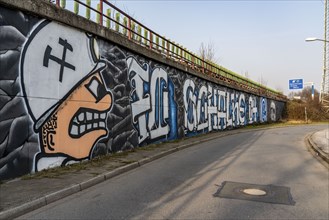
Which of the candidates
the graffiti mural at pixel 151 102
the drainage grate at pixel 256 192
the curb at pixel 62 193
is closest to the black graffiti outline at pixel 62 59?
the curb at pixel 62 193

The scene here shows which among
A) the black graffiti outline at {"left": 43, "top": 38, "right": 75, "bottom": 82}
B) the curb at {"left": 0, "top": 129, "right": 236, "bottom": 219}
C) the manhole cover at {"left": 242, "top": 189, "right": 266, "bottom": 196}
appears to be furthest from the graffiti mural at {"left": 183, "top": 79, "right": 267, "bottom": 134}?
the manhole cover at {"left": 242, "top": 189, "right": 266, "bottom": 196}

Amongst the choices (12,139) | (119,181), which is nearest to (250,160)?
(119,181)

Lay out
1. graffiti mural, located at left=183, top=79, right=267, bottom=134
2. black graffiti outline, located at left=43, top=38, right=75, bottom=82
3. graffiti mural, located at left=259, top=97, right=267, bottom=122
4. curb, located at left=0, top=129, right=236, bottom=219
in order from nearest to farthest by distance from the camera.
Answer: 1. curb, located at left=0, top=129, right=236, bottom=219
2. black graffiti outline, located at left=43, top=38, right=75, bottom=82
3. graffiti mural, located at left=183, top=79, right=267, bottom=134
4. graffiti mural, located at left=259, top=97, right=267, bottom=122

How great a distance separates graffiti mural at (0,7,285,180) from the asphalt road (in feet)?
5.54

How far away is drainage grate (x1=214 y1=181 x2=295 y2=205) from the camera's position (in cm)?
688

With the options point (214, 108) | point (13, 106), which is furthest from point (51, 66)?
point (214, 108)

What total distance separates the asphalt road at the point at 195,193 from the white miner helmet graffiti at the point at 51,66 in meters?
2.43

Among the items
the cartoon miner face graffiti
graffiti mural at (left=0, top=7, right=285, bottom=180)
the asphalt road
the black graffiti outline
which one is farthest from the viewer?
the black graffiti outline

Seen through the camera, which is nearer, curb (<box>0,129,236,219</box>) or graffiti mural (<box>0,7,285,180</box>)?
curb (<box>0,129,236,219</box>)

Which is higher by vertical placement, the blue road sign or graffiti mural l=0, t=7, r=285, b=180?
the blue road sign

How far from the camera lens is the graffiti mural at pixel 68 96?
748 cm

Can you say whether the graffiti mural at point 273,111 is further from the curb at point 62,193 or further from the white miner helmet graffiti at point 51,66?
the white miner helmet graffiti at point 51,66

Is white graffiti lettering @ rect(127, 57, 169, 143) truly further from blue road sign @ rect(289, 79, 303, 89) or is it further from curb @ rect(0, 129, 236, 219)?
blue road sign @ rect(289, 79, 303, 89)

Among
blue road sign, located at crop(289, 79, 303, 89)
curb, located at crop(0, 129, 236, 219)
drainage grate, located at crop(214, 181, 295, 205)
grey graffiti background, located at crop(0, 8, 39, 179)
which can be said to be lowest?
drainage grate, located at crop(214, 181, 295, 205)
